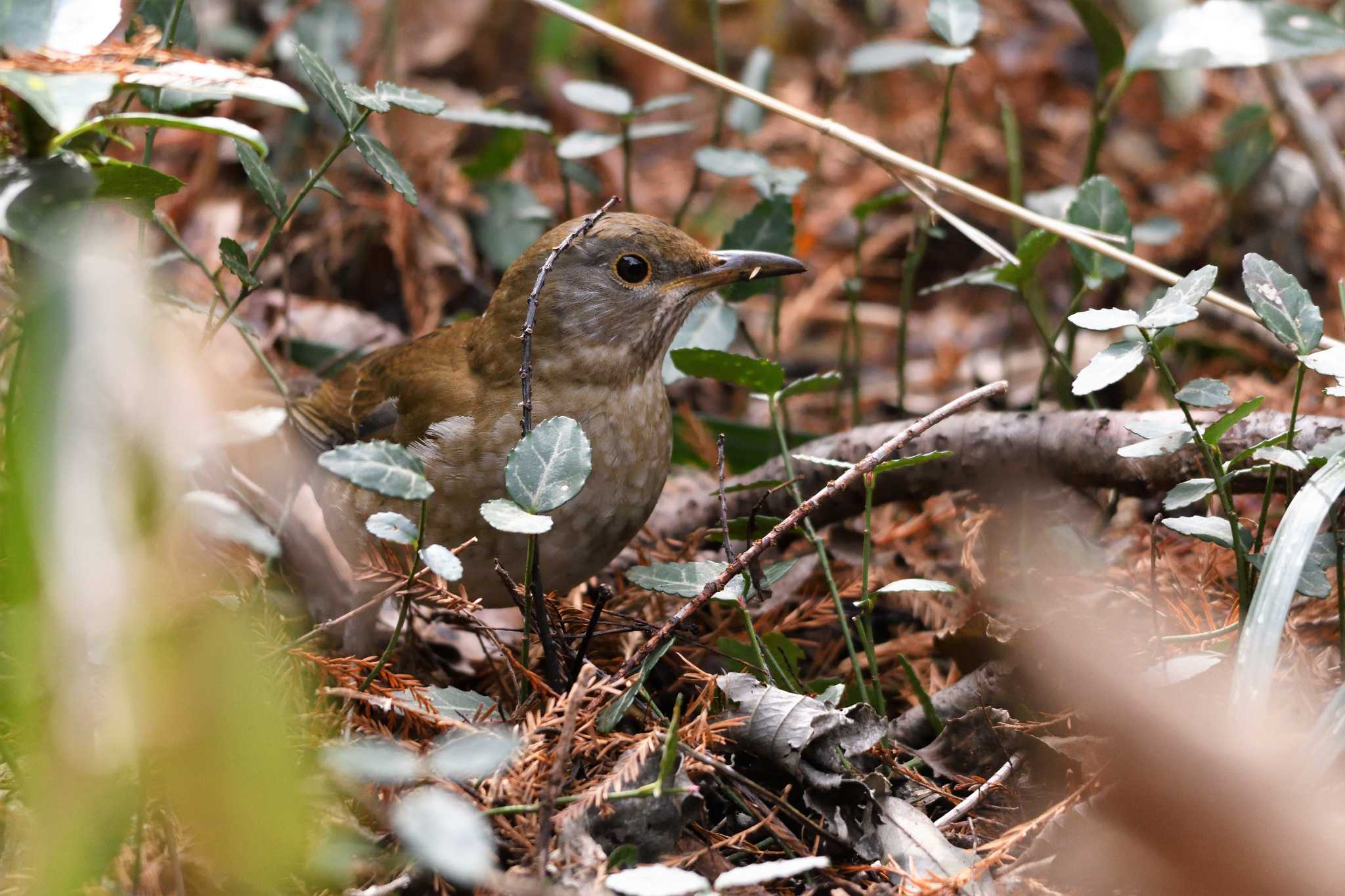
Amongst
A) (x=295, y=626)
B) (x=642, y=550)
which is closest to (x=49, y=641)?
(x=295, y=626)

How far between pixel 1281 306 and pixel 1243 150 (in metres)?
3.36

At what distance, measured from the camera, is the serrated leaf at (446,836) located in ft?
6.07

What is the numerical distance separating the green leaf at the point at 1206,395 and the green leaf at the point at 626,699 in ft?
4.08

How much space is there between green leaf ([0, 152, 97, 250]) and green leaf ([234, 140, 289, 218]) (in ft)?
2.05

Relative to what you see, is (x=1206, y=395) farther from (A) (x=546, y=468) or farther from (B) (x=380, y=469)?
(B) (x=380, y=469)

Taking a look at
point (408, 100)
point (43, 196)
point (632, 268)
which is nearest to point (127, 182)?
point (43, 196)

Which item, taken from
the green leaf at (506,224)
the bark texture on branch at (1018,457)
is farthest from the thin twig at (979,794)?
the green leaf at (506,224)

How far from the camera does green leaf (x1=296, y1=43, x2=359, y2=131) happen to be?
278 cm

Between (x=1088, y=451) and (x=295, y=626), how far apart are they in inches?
89.6

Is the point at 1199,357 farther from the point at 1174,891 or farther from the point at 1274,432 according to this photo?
the point at 1174,891

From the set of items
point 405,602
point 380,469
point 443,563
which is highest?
point 380,469

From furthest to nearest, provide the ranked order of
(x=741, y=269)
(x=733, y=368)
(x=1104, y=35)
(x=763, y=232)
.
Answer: (x=1104, y=35) → (x=763, y=232) → (x=741, y=269) → (x=733, y=368)

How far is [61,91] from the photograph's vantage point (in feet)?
6.19

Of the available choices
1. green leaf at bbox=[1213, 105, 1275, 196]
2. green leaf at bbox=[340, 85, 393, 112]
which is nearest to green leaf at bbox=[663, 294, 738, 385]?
green leaf at bbox=[340, 85, 393, 112]
